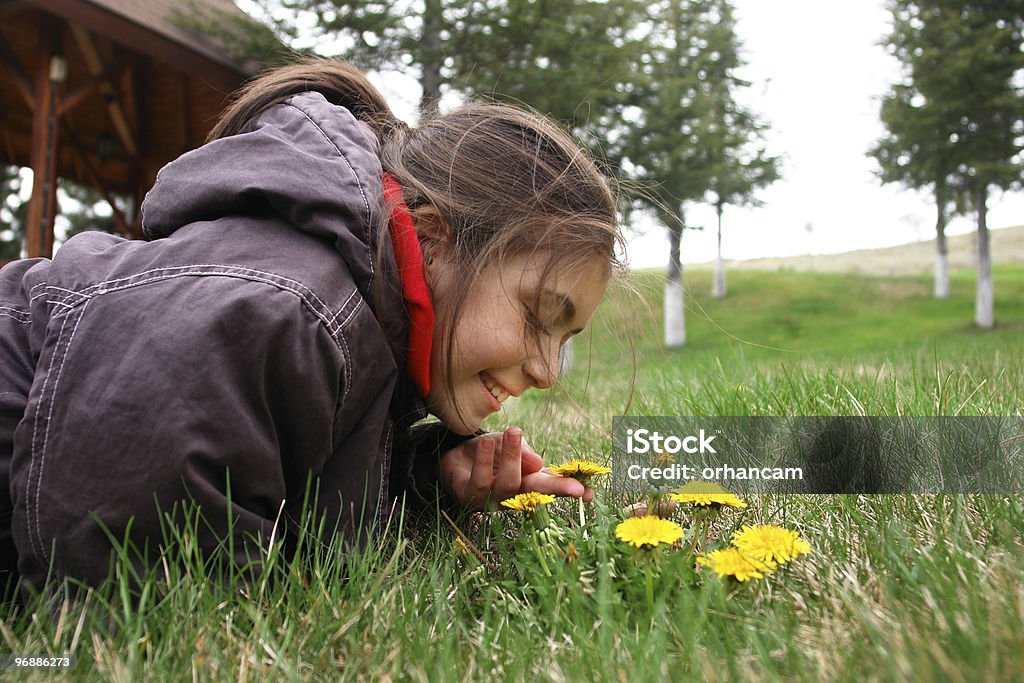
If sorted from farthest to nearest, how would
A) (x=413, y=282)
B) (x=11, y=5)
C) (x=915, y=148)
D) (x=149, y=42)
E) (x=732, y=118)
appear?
(x=732, y=118) → (x=915, y=148) → (x=149, y=42) → (x=11, y=5) → (x=413, y=282)

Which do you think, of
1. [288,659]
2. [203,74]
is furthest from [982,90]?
[288,659]

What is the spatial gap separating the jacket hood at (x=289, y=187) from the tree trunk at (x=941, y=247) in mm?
19712

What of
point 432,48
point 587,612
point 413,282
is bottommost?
point 587,612

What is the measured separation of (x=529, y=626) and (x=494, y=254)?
0.80 metres

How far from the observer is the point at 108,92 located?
9.98m

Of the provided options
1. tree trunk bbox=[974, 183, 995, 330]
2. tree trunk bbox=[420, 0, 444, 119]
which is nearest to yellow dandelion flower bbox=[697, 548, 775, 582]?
tree trunk bbox=[420, 0, 444, 119]

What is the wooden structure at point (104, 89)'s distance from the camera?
7.83 m

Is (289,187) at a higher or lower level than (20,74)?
lower

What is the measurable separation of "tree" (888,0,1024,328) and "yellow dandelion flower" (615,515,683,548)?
17822 mm

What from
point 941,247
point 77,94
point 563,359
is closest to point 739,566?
point 563,359

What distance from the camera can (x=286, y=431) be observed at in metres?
1.35

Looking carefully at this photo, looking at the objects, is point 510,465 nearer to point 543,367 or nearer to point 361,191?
point 543,367

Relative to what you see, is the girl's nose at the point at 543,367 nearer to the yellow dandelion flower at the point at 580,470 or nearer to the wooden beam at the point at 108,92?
the yellow dandelion flower at the point at 580,470

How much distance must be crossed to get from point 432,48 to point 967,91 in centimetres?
1261
